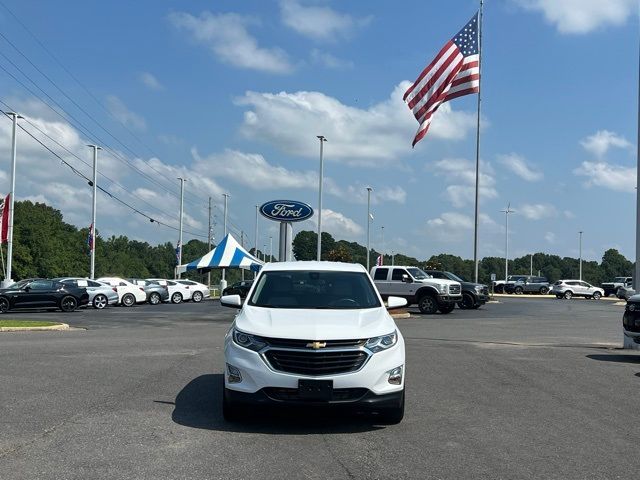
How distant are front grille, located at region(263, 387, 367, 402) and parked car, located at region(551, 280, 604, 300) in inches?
2330

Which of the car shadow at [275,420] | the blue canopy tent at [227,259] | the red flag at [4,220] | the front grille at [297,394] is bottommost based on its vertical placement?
the car shadow at [275,420]

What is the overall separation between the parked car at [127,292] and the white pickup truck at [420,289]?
1498cm

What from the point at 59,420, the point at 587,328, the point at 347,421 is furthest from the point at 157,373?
the point at 587,328

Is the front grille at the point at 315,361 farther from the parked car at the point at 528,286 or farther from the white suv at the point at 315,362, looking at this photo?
the parked car at the point at 528,286

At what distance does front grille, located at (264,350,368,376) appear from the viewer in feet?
23.1

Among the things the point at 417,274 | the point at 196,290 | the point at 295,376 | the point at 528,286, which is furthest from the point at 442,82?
the point at 528,286

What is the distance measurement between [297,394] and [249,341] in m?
0.74

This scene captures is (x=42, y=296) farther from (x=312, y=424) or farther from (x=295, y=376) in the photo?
(x=295, y=376)

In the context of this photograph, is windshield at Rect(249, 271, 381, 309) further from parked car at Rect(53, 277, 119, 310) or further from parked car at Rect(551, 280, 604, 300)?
parked car at Rect(551, 280, 604, 300)

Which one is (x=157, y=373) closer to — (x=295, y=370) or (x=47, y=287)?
(x=295, y=370)

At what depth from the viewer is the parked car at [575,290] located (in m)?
62.5

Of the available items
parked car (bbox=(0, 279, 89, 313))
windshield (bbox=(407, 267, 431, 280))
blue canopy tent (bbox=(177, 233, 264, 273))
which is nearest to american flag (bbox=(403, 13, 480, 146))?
windshield (bbox=(407, 267, 431, 280))

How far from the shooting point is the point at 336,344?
712 centimetres

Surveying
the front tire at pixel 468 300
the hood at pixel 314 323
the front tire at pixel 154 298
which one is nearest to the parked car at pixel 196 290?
the front tire at pixel 154 298
